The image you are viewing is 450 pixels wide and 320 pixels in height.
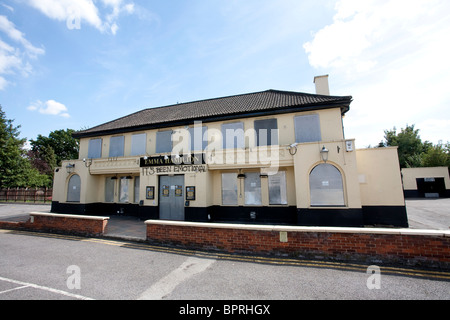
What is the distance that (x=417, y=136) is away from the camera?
126 ft

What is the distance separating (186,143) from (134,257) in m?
7.71

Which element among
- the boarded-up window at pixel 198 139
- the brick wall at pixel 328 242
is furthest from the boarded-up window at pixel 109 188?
the brick wall at pixel 328 242

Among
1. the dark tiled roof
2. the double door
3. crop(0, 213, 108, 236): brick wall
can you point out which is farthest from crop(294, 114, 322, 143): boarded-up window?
crop(0, 213, 108, 236): brick wall

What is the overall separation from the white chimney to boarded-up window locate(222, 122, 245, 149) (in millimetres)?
6208

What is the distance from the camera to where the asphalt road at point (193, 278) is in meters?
3.67

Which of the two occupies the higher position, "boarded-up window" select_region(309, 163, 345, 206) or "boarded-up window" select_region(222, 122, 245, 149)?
"boarded-up window" select_region(222, 122, 245, 149)

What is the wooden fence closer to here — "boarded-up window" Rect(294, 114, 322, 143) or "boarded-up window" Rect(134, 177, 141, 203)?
"boarded-up window" Rect(134, 177, 141, 203)

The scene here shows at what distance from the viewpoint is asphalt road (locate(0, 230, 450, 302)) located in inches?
144

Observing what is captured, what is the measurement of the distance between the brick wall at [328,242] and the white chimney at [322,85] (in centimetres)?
1062

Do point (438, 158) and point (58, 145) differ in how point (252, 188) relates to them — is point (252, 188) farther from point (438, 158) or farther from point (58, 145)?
point (58, 145)

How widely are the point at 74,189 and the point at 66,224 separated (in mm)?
6561

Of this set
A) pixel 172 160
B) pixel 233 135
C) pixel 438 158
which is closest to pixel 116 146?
pixel 172 160

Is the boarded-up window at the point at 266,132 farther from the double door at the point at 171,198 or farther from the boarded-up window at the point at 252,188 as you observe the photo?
the double door at the point at 171,198
